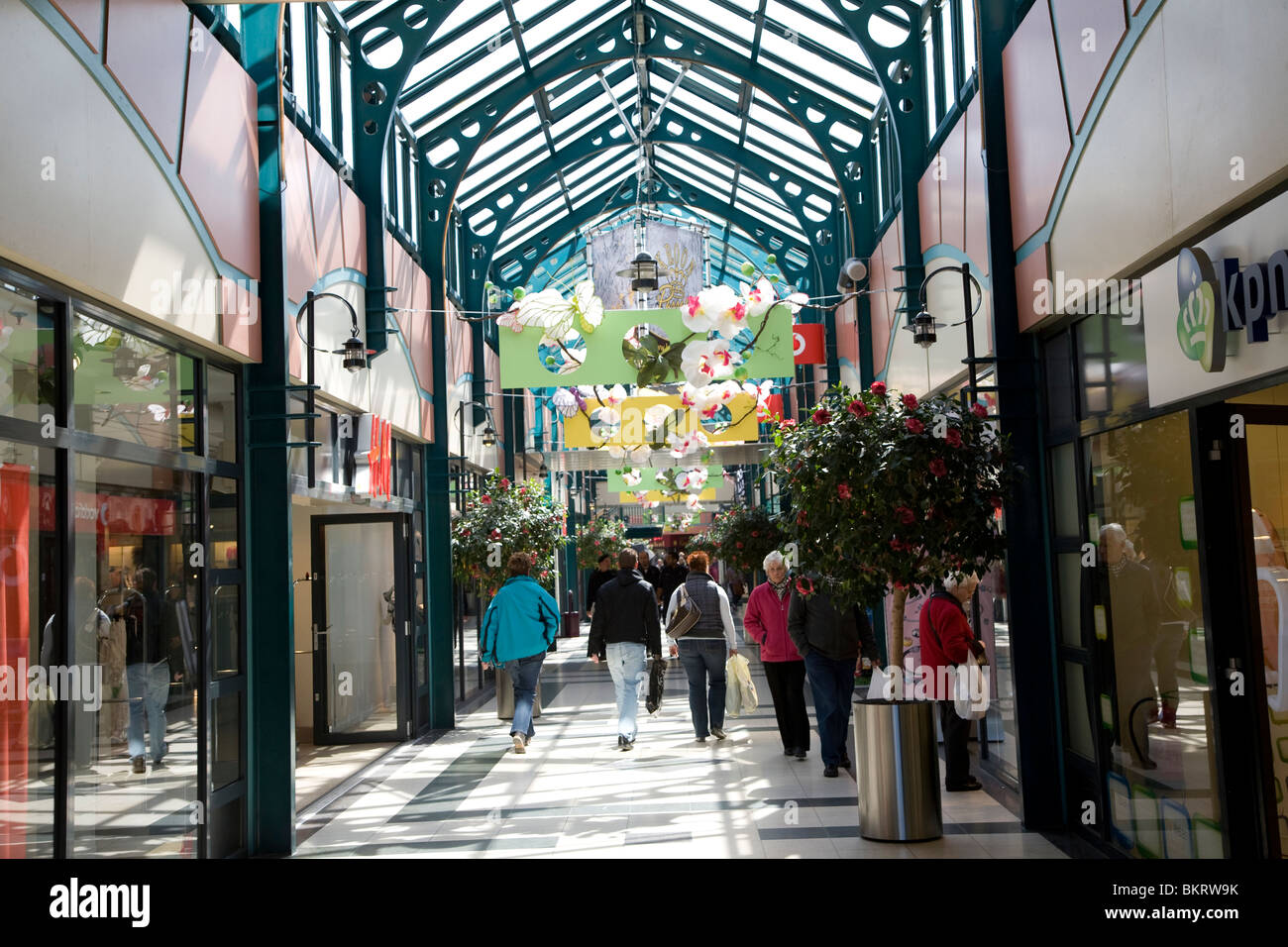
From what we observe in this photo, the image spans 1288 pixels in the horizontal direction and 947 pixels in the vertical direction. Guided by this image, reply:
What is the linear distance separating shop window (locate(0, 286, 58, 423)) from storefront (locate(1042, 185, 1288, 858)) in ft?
14.5

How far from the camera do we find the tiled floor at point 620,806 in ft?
20.6

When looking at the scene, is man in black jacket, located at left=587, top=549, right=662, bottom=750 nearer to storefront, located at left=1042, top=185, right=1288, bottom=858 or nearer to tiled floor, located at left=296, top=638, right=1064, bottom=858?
tiled floor, located at left=296, top=638, right=1064, bottom=858

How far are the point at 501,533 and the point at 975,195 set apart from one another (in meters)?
6.33

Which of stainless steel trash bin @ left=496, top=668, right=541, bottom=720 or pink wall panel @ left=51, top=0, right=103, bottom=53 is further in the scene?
stainless steel trash bin @ left=496, top=668, right=541, bottom=720

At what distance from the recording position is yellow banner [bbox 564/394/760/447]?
13.3 m

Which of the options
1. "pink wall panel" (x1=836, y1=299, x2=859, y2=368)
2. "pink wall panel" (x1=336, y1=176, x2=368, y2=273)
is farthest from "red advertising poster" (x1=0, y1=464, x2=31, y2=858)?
"pink wall panel" (x1=836, y1=299, x2=859, y2=368)

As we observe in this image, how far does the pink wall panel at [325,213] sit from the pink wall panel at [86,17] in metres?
3.21

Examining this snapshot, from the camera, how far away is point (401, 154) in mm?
11758

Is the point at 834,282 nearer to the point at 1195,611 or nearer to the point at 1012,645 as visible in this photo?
the point at 1012,645

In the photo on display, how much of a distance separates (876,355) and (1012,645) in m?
5.84

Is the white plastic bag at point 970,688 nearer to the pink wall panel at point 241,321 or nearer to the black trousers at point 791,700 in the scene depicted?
the black trousers at point 791,700

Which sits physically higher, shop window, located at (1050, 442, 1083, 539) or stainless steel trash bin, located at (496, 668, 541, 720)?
shop window, located at (1050, 442, 1083, 539)

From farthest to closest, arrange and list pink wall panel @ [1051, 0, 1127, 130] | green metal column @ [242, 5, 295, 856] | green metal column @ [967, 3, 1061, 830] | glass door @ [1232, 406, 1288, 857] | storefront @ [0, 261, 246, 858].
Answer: green metal column @ [242, 5, 295, 856] < green metal column @ [967, 3, 1061, 830] < pink wall panel @ [1051, 0, 1127, 130] < glass door @ [1232, 406, 1288, 857] < storefront @ [0, 261, 246, 858]
